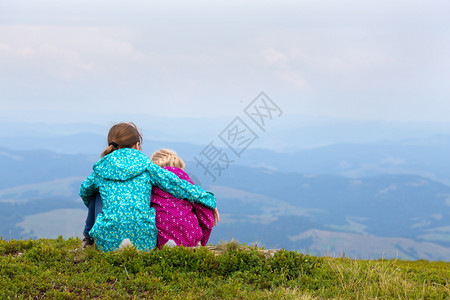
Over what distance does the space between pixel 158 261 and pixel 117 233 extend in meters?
0.86

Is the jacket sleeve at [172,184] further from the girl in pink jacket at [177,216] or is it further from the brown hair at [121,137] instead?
the brown hair at [121,137]

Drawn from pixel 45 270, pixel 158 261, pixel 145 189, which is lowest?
pixel 45 270

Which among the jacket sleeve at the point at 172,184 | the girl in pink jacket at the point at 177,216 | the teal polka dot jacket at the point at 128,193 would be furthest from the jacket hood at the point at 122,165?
the girl in pink jacket at the point at 177,216

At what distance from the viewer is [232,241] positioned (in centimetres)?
794

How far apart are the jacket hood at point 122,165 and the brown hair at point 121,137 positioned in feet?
0.76

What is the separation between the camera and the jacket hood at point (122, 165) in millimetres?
7184

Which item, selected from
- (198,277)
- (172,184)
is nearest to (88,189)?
(172,184)

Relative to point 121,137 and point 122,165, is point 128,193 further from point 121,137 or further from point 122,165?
point 121,137

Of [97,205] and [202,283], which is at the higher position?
[97,205]

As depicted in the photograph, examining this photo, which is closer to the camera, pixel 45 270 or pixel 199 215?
pixel 45 270

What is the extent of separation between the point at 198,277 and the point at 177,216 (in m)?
1.15

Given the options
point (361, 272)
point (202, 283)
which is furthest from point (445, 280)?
point (202, 283)

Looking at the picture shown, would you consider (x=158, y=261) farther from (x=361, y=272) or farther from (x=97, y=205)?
(x=361, y=272)

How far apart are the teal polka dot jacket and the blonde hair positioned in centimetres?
58
